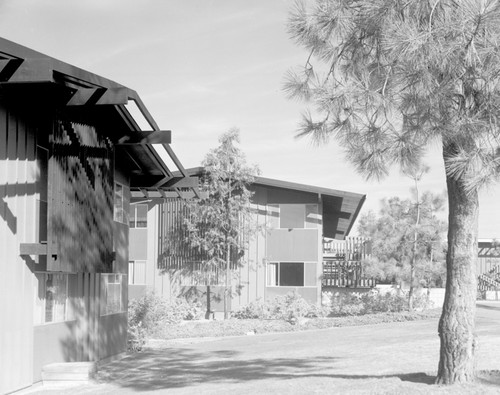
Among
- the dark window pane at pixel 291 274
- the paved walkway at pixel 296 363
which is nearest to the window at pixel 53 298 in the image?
the paved walkway at pixel 296 363

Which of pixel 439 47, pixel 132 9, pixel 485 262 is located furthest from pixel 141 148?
pixel 485 262

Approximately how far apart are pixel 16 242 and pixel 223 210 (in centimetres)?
1655

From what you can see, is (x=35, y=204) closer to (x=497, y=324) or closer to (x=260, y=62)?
(x=260, y=62)

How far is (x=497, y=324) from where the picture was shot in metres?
25.1

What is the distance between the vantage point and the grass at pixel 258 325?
24.9 metres

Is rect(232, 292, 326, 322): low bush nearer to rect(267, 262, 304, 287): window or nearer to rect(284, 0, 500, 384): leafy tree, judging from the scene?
rect(267, 262, 304, 287): window

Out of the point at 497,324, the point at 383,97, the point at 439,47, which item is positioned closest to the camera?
the point at 439,47

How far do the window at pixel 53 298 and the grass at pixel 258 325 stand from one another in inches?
324

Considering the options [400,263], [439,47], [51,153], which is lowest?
[400,263]

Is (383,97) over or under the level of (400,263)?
over

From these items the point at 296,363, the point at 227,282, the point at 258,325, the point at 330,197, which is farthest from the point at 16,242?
the point at 330,197

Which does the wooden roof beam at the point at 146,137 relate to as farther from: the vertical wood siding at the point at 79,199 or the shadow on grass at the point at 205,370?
the shadow on grass at the point at 205,370

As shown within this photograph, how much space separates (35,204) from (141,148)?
179 inches

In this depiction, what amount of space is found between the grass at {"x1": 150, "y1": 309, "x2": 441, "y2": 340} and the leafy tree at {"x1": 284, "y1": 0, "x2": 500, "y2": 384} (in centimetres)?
1413
